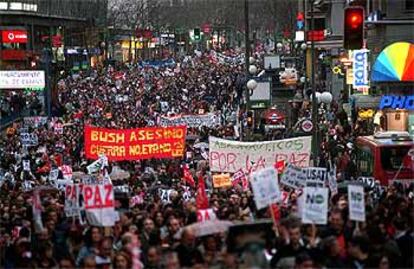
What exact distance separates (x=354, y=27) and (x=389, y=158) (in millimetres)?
5735

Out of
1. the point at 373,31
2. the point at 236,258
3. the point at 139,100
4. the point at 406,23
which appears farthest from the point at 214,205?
the point at 139,100

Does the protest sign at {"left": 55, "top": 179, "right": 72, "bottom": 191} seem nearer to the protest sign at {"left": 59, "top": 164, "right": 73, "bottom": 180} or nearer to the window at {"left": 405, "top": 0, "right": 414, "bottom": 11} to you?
the protest sign at {"left": 59, "top": 164, "right": 73, "bottom": 180}

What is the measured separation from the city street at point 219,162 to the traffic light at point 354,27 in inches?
1.0

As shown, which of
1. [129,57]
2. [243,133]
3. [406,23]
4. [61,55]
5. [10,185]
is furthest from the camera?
[129,57]

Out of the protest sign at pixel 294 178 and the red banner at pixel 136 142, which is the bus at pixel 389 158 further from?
the protest sign at pixel 294 178

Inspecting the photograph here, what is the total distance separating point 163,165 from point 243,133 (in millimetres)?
8950

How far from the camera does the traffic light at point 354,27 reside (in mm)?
19719

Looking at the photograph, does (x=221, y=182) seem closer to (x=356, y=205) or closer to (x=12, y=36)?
(x=356, y=205)

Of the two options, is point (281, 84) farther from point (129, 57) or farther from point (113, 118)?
point (129, 57)

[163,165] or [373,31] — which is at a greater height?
[373,31]

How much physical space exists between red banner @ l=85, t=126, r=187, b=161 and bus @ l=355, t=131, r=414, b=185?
443 centimetres

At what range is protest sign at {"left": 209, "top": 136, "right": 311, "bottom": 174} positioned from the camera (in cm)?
2317

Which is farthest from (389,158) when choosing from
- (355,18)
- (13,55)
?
(13,55)

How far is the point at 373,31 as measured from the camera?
3862 cm
